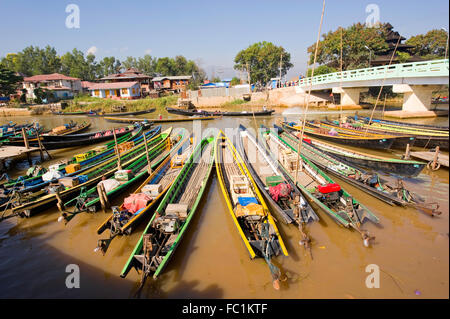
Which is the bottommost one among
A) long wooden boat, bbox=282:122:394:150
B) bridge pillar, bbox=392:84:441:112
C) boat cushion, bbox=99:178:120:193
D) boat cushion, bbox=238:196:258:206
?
boat cushion, bbox=238:196:258:206

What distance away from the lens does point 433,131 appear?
18.6 meters

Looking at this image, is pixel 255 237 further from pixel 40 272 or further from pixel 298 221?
pixel 40 272

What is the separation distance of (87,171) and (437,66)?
30977 millimetres

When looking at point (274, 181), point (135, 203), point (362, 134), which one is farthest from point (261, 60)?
point (135, 203)

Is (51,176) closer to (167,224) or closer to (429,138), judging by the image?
(167,224)

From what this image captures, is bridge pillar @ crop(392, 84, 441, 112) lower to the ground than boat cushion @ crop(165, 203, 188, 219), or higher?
higher

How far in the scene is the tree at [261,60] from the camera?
5631 cm

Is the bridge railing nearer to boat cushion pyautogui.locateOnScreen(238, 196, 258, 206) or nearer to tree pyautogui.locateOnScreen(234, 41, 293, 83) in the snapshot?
boat cushion pyautogui.locateOnScreen(238, 196, 258, 206)

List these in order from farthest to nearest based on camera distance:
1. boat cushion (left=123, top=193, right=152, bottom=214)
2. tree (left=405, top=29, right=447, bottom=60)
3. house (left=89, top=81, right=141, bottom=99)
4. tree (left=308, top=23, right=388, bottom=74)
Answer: house (left=89, top=81, right=141, bottom=99), tree (left=405, top=29, right=447, bottom=60), tree (left=308, top=23, right=388, bottom=74), boat cushion (left=123, top=193, right=152, bottom=214)

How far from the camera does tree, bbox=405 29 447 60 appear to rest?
149 ft

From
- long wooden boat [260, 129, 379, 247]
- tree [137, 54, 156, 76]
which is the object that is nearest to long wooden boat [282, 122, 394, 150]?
long wooden boat [260, 129, 379, 247]

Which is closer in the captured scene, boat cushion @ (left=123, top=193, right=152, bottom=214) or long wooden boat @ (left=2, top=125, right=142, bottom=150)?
boat cushion @ (left=123, top=193, right=152, bottom=214)

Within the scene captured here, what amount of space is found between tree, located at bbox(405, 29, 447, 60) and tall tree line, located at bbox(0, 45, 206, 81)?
55242 millimetres

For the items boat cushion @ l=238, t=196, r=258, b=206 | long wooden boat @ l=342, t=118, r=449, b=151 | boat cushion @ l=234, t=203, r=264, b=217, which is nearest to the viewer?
boat cushion @ l=234, t=203, r=264, b=217
